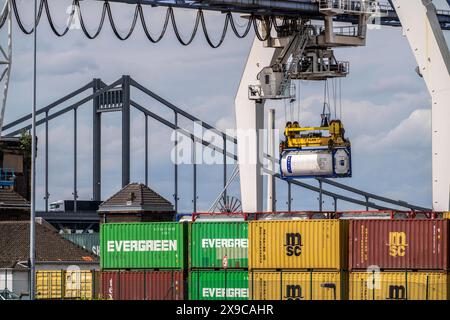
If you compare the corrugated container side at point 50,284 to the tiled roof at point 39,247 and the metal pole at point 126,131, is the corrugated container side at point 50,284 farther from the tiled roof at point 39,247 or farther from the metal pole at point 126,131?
the metal pole at point 126,131

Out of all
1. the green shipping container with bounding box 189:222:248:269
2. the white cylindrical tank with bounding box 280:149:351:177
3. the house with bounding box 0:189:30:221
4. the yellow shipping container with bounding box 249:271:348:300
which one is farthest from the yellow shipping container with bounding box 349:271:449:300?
the house with bounding box 0:189:30:221

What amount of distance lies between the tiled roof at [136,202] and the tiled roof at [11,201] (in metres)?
8.43

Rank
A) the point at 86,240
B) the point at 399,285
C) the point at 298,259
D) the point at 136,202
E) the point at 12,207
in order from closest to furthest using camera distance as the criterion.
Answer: the point at 399,285
the point at 298,259
the point at 136,202
the point at 12,207
the point at 86,240

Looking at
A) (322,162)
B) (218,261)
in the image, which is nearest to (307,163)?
(322,162)

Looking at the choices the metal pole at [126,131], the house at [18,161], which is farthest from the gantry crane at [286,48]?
the metal pole at [126,131]

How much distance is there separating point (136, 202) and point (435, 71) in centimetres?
2494

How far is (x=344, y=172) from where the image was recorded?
7794cm

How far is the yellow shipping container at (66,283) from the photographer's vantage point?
69.1 m

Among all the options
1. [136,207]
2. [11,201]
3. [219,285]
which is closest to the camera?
[219,285]

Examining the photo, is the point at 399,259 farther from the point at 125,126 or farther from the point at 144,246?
the point at 125,126

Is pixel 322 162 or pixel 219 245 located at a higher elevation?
pixel 322 162

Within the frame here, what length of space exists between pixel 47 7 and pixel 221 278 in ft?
54.0

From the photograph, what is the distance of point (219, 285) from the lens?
205 feet
